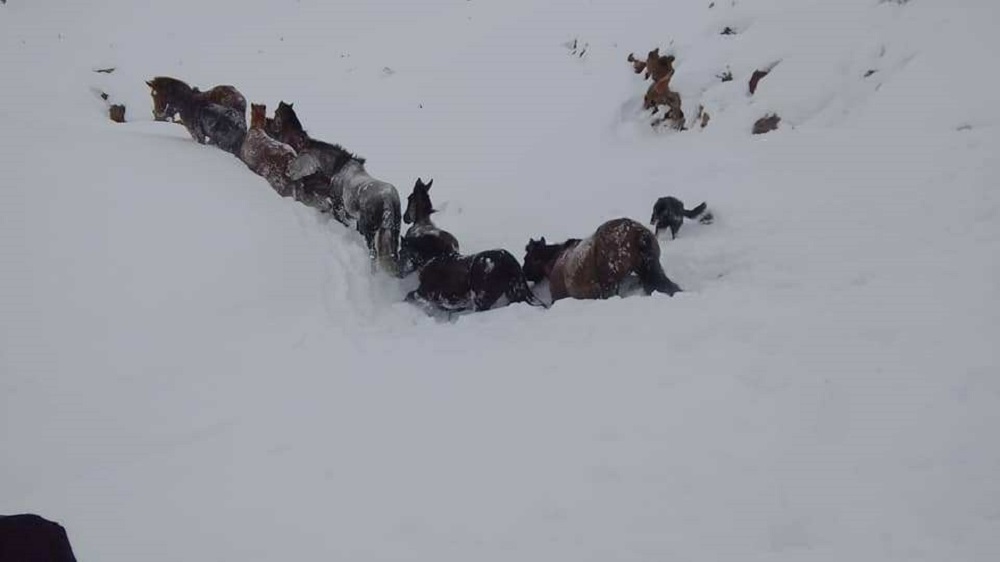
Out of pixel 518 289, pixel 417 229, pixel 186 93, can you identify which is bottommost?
pixel 518 289

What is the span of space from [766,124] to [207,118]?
27.5 feet

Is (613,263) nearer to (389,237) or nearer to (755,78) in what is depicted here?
(389,237)

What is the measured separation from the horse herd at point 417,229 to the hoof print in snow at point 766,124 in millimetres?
2241

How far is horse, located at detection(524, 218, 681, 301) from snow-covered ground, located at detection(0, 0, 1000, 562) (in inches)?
10.7

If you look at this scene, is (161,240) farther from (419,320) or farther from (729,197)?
(729,197)

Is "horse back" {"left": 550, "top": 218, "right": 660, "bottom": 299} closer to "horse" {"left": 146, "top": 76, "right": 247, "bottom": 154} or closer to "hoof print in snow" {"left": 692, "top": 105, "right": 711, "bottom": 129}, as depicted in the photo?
"hoof print in snow" {"left": 692, "top": 105, "right": 711, "bottom": 129}

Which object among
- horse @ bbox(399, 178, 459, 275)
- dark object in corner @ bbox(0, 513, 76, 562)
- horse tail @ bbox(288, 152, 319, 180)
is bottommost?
dark object in corner @ bbox(0, 513, 76, 562)

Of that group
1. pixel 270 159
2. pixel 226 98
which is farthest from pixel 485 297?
pixel 226 98

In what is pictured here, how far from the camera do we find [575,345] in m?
4.97

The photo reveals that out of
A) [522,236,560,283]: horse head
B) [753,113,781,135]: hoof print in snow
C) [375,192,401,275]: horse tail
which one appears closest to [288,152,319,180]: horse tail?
[375,192,401,275]: horse tail

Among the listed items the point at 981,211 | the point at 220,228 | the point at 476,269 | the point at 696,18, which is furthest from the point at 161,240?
the point at 696,18

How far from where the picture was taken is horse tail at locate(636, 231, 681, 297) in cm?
591

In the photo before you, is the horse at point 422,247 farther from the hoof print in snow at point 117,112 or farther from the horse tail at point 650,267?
the hoof print in snow at point 117,112

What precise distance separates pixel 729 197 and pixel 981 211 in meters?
2.56
